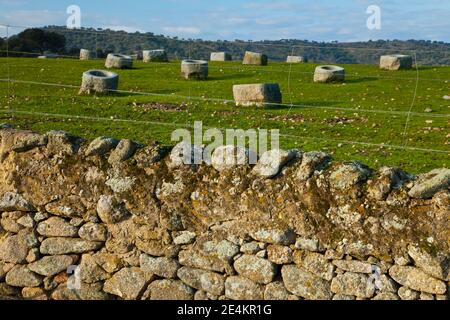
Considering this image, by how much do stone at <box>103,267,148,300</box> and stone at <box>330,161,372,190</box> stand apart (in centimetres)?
184

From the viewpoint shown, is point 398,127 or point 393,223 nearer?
point 393,223

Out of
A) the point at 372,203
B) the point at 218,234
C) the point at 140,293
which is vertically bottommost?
the point at 140,293

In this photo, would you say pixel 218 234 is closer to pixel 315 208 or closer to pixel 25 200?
pixel 315 208

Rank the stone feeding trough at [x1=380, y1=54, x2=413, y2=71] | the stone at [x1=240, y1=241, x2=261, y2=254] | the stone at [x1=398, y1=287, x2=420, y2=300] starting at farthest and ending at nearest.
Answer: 1. the stone feeding trough at [x1=380, y1=54, x2=413, y2=71]
2. the stone at [x1=240, y1=241, x2=261, y2=254]
3. the stone at [x1=398, y1=287, x2=420, y2=300]

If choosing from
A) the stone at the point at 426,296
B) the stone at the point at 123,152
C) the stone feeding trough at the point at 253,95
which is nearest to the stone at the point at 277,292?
the stone at the point at 426,296

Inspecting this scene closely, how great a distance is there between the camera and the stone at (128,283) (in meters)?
5.79

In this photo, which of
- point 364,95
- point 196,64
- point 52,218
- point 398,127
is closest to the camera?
point 52,218

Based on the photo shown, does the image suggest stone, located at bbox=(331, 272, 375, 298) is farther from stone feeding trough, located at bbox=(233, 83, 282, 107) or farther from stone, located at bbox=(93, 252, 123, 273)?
stone feeding trough, located at bbox=(233, 83, 282, 107)

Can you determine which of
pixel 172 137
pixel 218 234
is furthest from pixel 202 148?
pixel 172 137

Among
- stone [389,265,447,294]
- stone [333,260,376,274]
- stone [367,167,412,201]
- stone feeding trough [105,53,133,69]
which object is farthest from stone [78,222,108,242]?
stone feeding trough [105,53,133,69]

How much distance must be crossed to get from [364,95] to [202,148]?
46.0 ft

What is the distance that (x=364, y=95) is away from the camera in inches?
755

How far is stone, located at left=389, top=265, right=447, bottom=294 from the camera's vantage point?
4.88 metres

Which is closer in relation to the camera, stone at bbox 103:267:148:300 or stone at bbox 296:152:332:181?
stone at bbox 296:152:332:181
